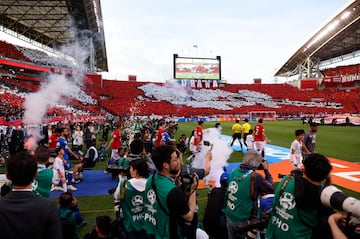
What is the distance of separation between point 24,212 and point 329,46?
210 ft

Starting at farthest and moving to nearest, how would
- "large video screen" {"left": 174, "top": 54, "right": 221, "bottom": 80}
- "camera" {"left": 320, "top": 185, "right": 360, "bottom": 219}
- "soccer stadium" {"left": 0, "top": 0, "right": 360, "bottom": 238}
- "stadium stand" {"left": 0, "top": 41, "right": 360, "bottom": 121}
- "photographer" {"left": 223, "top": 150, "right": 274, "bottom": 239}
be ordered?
"large video screen" {"left": 174, "top": 54, "right": 221, "bottom": 80}
"stadium stand" {"left": 0, "top": 41, "right": 360, "bottom": 121}
"soccer stadium" {"left": 0, "top": 0, "right": 360, "bottom": 238}
"photographer" {"left": 223, "top": 150, "right": 274, "bottom": 239}
"camera" {"left": 320, "top": 185, "right": 360, "bottom": 219}

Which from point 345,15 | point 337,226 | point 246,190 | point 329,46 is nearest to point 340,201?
point 337,226

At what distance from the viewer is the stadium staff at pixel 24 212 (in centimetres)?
205

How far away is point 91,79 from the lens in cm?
5047

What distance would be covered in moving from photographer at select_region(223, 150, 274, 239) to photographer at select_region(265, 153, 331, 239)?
0.58 meters

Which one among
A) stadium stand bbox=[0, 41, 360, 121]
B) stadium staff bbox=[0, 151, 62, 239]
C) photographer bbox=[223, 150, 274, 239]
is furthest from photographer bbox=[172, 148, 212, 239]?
stadium stand bbox=[0, 41, 360, 121]

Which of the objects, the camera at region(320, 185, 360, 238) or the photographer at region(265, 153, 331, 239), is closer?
the camera at region(320, 185, 360, 238)

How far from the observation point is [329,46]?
5544 cm

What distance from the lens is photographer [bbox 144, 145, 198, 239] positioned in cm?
246

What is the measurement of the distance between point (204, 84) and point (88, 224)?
193 feet

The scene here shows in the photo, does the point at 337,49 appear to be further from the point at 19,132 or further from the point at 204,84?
the point at 19,132

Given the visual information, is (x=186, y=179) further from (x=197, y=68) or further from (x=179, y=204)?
(x=197, y=68)

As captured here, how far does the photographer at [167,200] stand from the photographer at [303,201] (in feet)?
2.87

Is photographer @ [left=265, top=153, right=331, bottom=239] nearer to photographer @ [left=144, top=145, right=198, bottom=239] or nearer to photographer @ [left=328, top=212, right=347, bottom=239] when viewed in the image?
photographer @ [left=328, top=212, right=347, bottom=239]
